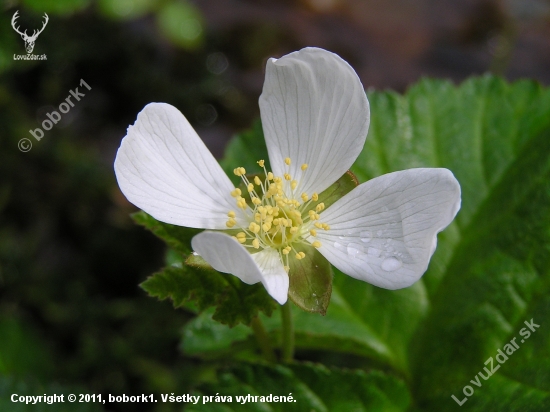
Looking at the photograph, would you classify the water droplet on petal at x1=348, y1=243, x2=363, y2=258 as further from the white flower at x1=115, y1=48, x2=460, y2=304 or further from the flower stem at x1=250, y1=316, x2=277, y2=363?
the flower stem at x1=250, y1=316, x2=277, y2=363

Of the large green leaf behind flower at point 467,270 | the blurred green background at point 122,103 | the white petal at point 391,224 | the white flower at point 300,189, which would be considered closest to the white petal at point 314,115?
the white flower at point 300,189

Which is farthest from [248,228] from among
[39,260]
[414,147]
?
[39,260]

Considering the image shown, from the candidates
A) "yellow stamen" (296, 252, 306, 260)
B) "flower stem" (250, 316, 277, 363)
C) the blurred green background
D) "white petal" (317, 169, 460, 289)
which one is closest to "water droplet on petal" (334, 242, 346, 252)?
"white petal" (317, 169, 460, 289)

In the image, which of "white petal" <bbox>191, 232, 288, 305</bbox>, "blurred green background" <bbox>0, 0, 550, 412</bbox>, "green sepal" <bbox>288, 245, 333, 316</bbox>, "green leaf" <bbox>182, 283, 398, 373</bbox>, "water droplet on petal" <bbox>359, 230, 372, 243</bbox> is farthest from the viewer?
"blurred green background" <bbox>0, 0, 550, 412</bbox>

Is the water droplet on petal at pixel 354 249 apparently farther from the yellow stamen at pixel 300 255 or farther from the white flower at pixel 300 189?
the yellow stamen at pixel 300 255

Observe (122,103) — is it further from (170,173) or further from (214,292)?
(214,292)

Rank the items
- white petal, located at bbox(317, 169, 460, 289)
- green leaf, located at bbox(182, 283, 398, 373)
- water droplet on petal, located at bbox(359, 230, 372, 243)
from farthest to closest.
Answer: green leaf, located at bbox(182, 283, 398, 373) → water droplet on petal, located at bbox(359, 230, 372, 243) → white petal, located at bbox(317, 169, 460, 289)

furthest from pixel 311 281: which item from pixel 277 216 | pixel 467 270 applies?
pixel 467 270
